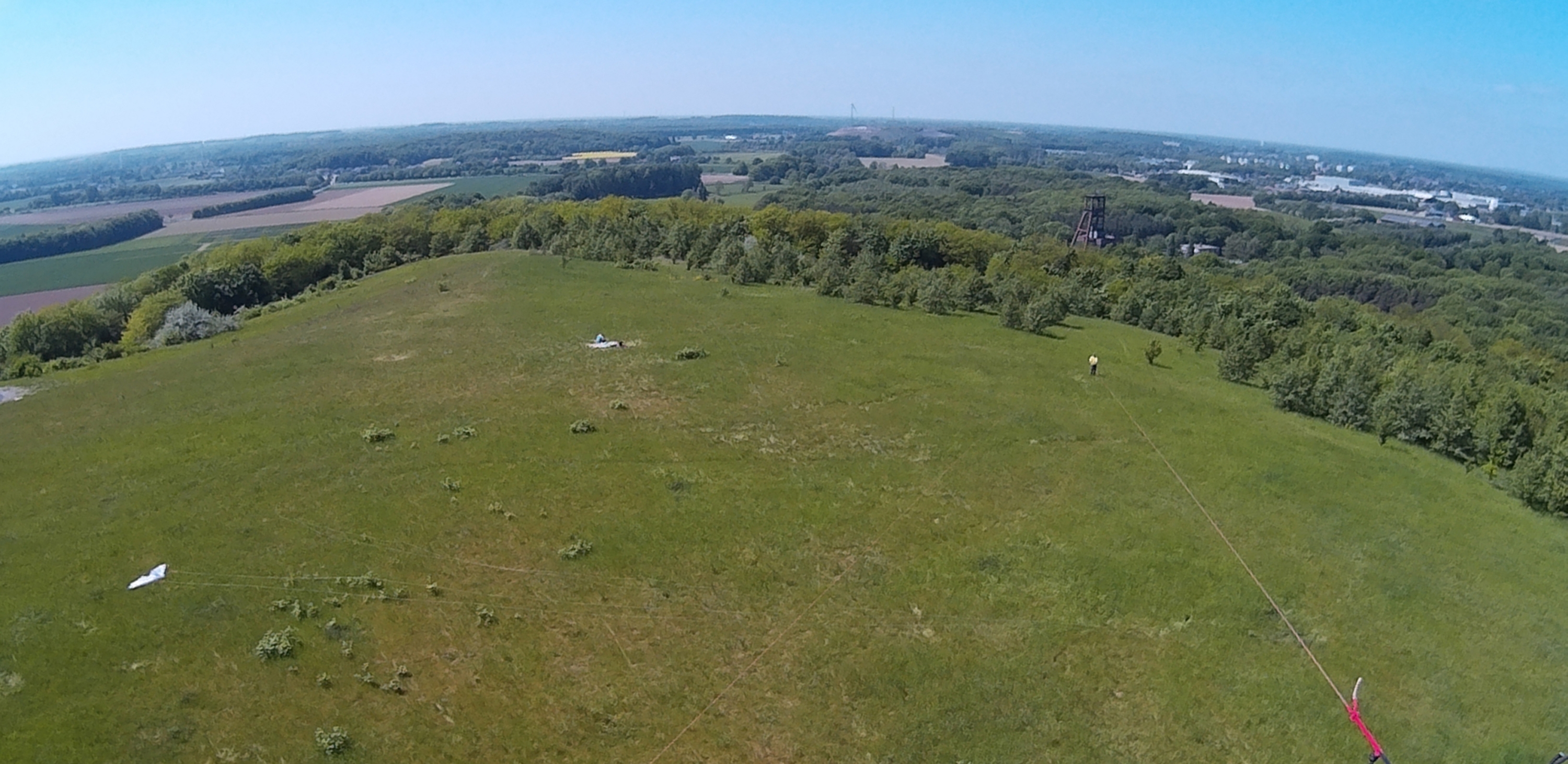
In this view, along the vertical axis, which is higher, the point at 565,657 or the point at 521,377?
the point at 521,377

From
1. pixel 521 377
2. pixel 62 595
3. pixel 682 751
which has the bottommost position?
pixel 682 751

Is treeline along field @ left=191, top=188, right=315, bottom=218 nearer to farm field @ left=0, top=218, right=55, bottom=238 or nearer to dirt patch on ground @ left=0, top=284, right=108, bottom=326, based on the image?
farm field @ left=0, top=218, right=55, bottom=238

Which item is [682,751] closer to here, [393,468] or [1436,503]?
[393,468]

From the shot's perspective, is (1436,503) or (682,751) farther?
(1436,503)

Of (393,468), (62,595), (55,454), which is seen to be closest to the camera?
(62,595)

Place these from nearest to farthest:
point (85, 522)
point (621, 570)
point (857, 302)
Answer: point (621, 570), point (85, 522), point (857, 302)

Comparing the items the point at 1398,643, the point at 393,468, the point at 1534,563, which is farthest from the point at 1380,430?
the point at 393,468
